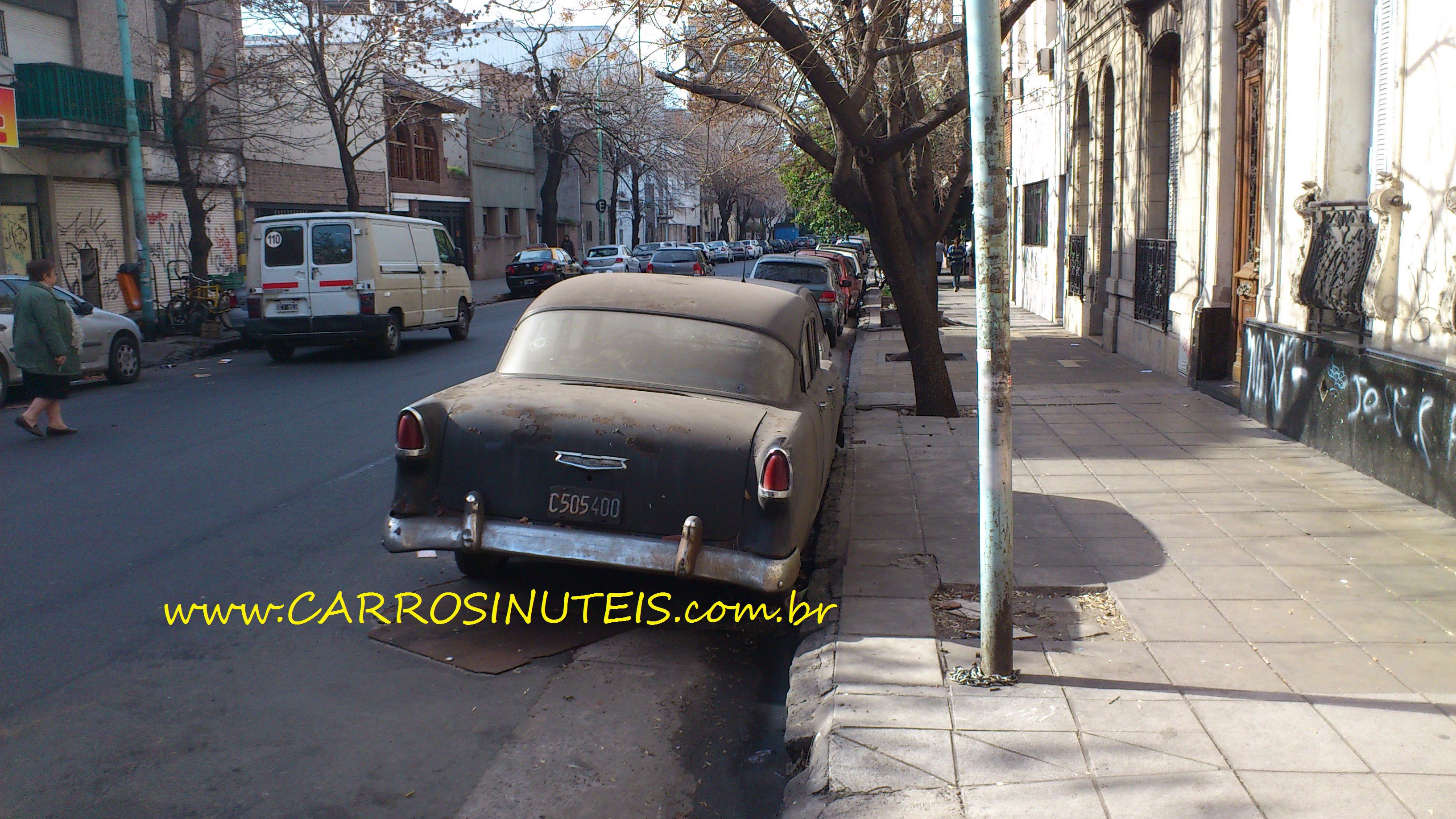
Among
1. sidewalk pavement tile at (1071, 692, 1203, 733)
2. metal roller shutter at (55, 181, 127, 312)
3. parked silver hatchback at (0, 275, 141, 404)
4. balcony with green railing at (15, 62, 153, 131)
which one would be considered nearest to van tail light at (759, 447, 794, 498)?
sidewalk pavement tile at (1071, 692, 1203, 733)

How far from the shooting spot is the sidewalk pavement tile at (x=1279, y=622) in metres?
4.94

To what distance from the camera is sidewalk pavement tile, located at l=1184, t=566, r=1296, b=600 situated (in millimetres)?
5523

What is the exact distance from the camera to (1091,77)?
18.4 metres

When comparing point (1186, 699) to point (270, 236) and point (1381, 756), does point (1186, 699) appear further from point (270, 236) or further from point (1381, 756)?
point (270, 236)

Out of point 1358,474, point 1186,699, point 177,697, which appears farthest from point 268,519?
point 1358,474

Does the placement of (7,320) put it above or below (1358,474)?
above

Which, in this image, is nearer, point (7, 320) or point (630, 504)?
point (630, 504)

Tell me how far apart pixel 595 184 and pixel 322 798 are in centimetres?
6065

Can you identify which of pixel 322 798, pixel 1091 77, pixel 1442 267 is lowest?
pixel 322 798

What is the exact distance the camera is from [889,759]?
3.90 meters

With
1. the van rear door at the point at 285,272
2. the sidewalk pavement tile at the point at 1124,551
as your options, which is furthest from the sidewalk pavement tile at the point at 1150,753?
the van rear door at the point at 285,272

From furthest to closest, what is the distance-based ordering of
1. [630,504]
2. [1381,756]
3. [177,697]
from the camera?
[630,504], [177,697], [1381,756]

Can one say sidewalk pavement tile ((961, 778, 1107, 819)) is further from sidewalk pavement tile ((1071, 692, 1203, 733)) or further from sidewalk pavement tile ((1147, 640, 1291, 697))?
sidewalk pavement tile ((1147, 640, 1291, 697))

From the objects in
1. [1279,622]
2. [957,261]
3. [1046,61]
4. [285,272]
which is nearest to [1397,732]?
[1279,622]
